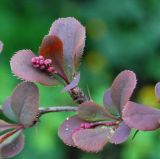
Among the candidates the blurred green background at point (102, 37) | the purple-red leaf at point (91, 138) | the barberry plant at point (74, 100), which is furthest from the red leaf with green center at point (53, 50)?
the blurred green background at point (102, 37)

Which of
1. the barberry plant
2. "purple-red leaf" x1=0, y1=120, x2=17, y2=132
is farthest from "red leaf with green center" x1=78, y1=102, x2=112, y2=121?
"purple-red leaf" x1=0, y1=120, x2=17, y2=132

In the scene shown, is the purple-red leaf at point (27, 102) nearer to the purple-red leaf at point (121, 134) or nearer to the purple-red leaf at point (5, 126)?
the purple-red leaf at point (5, 126)

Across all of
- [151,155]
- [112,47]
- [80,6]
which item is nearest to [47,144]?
[151,155]

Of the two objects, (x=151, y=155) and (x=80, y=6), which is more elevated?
(x=80, y=6)

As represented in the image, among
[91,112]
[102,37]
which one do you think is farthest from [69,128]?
[102,37]

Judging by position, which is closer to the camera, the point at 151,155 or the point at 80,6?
the point at 151,155

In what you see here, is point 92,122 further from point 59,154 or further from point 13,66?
point 59,154
